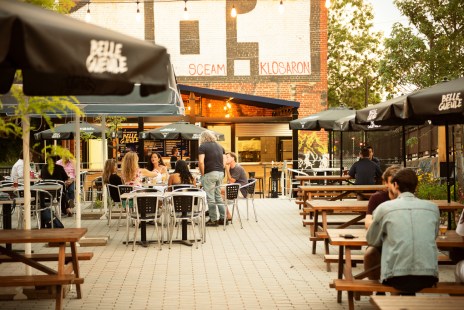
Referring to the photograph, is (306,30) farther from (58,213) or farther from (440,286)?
(440,286)

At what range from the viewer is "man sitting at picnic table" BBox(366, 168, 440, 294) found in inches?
237

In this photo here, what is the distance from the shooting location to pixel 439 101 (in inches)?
343

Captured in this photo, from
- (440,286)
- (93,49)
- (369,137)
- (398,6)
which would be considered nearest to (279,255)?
(440,286)

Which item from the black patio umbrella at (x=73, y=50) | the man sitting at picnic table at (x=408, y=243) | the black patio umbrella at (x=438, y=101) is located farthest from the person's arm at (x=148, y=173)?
the black patio umbrella at (x=73, y=50)

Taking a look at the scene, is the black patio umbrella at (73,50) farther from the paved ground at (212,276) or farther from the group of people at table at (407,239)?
the paved ground at (212,276)

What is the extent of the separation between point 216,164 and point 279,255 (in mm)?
4018

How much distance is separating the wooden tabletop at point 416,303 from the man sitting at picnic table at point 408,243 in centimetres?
135

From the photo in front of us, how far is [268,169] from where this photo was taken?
28562 millimetres

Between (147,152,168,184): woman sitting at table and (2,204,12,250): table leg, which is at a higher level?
(147,152,168,184): woman sitting at table

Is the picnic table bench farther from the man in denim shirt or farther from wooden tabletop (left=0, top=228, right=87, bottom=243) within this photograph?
the man in denim shirt

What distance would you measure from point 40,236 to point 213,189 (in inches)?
319

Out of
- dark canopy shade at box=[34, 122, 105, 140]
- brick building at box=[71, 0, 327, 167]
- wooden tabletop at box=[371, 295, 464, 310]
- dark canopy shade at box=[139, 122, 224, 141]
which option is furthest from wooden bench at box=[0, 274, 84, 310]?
brick building at box=[71, 0, 327, 167]

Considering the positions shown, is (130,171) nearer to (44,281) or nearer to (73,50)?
(44,281)

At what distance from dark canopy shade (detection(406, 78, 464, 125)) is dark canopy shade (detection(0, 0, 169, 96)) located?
14.6ft
